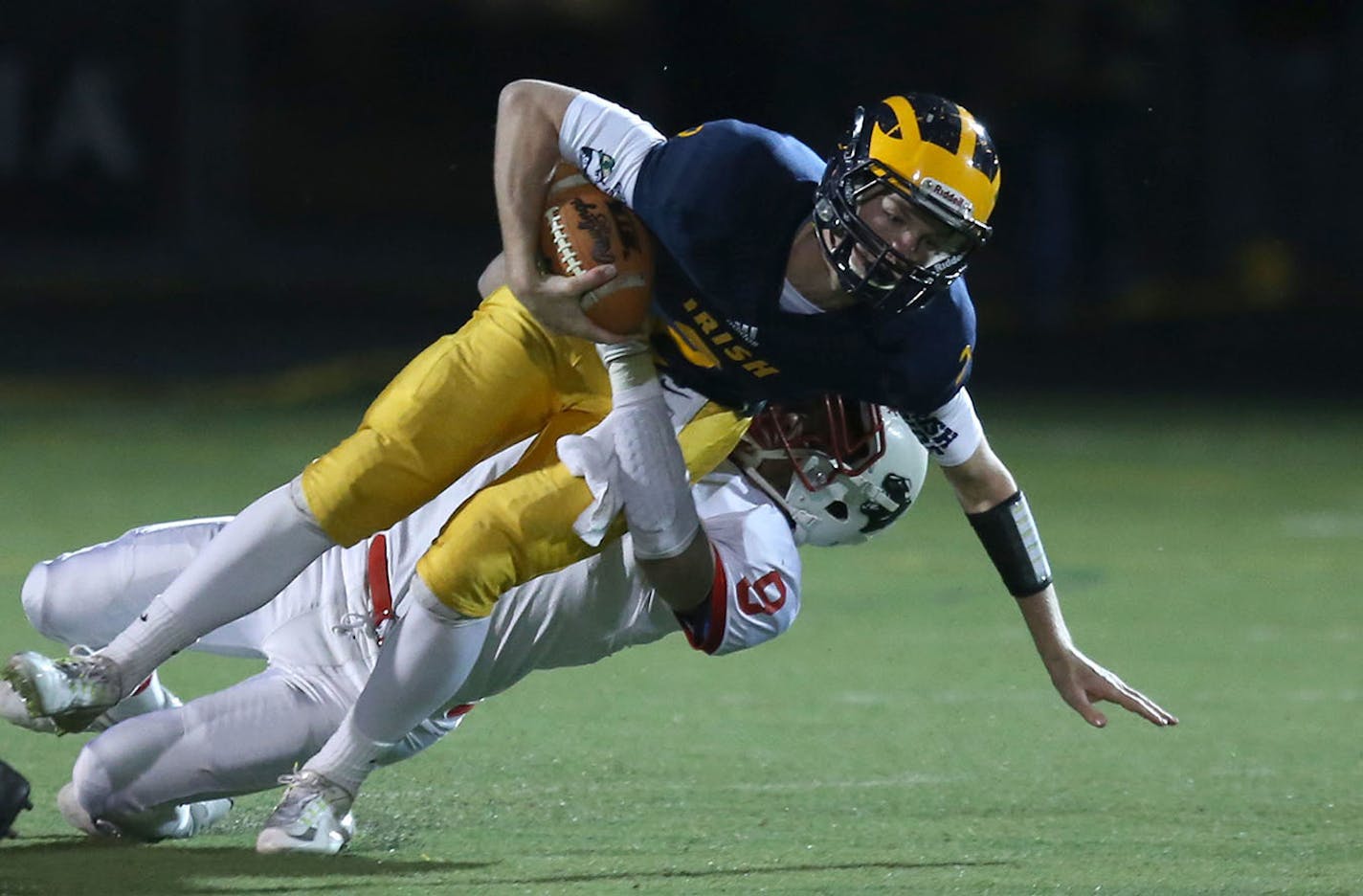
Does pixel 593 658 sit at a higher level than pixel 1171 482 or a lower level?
higher

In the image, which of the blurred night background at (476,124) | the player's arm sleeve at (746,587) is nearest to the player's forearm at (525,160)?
the player's arm sleeve at (746,587)

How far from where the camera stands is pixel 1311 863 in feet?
12.4

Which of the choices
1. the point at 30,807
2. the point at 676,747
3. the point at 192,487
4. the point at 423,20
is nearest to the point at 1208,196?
the point at 423,20

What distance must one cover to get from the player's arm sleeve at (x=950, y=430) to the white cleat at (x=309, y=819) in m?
1.13

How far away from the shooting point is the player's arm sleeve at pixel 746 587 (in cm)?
392

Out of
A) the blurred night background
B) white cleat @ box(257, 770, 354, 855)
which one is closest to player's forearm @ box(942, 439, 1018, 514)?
white cleat @ box(257, 770, 354, 855)

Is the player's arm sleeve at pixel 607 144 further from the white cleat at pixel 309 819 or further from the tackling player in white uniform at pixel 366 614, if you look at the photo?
the white cleat at pixel 309 819

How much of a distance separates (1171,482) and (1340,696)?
11.3ft

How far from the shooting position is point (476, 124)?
50.2 ft

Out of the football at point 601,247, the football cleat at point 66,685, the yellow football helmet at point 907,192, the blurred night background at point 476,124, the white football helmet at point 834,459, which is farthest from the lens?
the blurred night background at point 476,124

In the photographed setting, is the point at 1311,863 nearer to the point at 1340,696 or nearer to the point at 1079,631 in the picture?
the point at 1340,696

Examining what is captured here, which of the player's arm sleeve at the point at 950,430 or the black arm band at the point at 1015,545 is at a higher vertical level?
the player's arm sleeve at the point at 950,430

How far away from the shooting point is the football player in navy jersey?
3.74m

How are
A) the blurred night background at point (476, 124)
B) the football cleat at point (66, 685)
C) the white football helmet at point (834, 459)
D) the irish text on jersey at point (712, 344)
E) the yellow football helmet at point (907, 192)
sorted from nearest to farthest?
the football cleat at point (66, 685) → the yellow football helmet at point (907, 192) → the irish text on jersey at point (712, 344) → the white football helmet at point (834, 459) → the blurred night background at point (476, 124)
